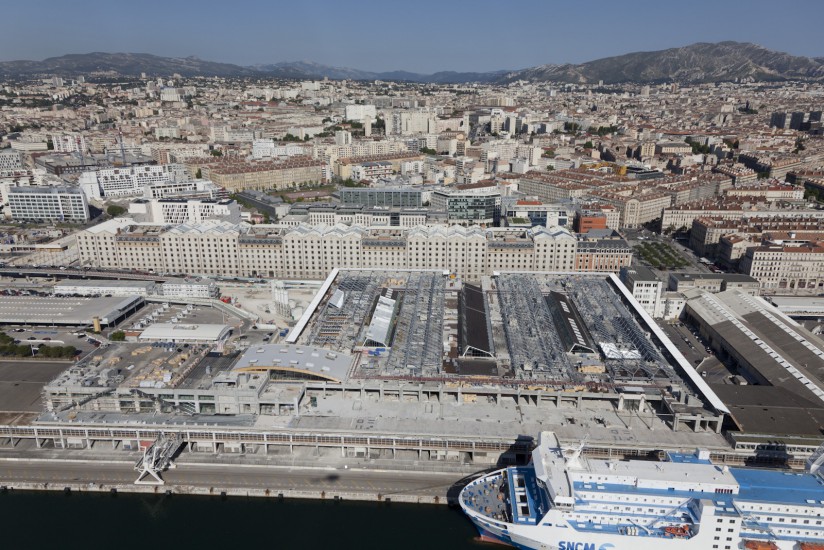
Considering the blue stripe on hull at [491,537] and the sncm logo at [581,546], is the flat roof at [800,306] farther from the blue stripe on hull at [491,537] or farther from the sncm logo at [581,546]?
the blue stripe on hull at [491,537]

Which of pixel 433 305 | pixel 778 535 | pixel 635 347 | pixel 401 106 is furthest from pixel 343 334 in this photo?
pixel 401 106

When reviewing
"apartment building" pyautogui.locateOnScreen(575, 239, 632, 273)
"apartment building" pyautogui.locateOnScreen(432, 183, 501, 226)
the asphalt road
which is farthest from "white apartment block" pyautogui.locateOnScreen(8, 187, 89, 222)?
"apartment building" pyautogui.locateOnScreen(575, 239, 632, 273)

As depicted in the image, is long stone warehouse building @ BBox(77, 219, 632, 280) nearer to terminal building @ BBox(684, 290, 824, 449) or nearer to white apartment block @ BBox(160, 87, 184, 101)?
terminal building @ BBox(684, 290, 824, 449)

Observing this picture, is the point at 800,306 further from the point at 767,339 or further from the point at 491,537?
the point at 491,537

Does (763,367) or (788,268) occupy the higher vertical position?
(788,268)

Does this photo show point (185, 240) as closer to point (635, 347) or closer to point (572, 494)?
point (635, 347)

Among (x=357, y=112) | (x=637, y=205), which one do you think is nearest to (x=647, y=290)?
(x=637, y=205)
